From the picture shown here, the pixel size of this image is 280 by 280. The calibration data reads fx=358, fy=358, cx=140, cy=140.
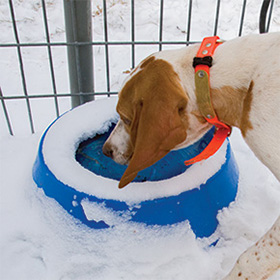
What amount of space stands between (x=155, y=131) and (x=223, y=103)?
30cm

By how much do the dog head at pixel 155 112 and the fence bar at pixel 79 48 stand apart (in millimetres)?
1110

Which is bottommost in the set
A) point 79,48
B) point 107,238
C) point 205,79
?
point 107,238

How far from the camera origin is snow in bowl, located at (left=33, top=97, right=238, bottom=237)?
166cm

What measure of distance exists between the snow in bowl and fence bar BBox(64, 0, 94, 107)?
67 cm

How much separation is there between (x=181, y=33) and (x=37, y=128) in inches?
98.1

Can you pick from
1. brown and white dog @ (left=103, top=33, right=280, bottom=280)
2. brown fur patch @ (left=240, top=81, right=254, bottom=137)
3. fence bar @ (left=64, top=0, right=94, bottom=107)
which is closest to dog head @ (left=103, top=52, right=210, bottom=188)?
brown and white dog @ (left=103, top=33, right=280, bottom=280)

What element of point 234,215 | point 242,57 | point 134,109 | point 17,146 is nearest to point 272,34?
point 242,57

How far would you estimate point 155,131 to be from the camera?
1.29m

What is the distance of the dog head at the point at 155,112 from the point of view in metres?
1.29

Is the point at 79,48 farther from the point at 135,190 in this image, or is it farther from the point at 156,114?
the point at 156,114

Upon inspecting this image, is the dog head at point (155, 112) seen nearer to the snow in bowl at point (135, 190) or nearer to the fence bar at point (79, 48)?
the snow in bowl at point (135, 190)

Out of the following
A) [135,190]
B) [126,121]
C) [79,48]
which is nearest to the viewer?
[126,121]

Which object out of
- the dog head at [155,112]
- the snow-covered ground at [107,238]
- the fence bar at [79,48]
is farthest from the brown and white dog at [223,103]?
the fence bar at [79,48]

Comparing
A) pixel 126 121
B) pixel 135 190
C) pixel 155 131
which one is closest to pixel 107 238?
pixel 135 190
